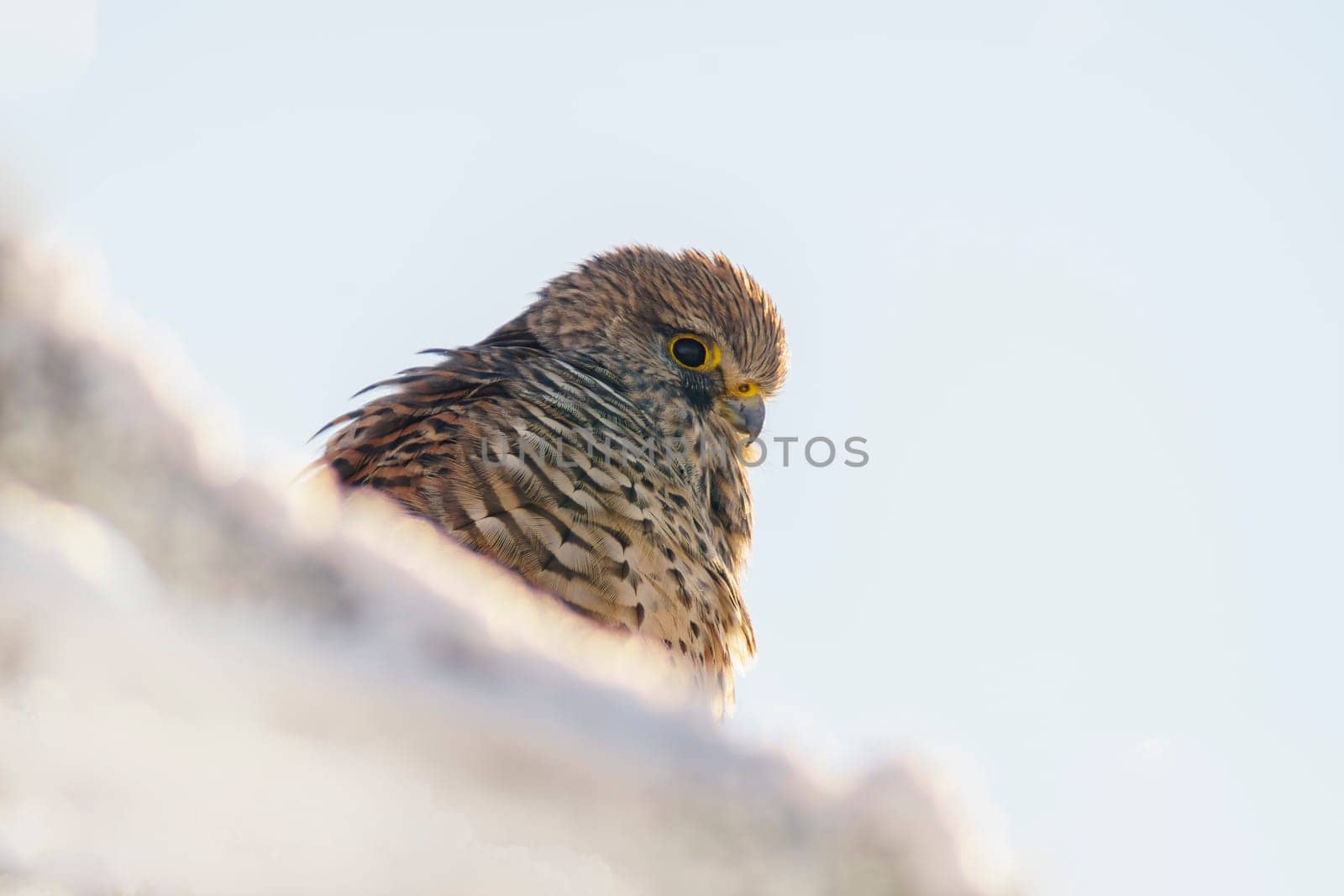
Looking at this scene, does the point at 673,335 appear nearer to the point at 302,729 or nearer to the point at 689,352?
the point at 689,352

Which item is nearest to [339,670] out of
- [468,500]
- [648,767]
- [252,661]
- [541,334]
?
[252,661]

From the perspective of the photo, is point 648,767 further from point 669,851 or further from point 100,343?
point 100,343

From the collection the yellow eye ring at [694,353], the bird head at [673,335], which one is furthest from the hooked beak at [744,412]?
the yellow eye ring at [694,353]

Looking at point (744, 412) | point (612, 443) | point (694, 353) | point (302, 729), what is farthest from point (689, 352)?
point (302, 729)

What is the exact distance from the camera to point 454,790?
1.60 ft

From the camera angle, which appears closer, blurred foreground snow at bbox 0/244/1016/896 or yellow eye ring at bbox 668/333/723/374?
blurred foreground snow at bbox 0/244/1016/896

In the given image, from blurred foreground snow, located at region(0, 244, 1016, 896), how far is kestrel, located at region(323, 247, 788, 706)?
186 cm

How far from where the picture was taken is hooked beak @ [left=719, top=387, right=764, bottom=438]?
3.88m

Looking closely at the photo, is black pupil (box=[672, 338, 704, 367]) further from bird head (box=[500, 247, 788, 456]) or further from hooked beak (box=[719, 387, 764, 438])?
hooked beak (box=[719, 387, 764, 438])

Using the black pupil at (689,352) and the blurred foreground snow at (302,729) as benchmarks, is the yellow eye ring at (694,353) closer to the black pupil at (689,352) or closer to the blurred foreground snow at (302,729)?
the black pupil at (689,352)

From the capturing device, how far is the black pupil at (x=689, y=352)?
385 centimetres

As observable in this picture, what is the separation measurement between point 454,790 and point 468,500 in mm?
1999

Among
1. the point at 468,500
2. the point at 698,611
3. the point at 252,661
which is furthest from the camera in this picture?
the point at 698,611

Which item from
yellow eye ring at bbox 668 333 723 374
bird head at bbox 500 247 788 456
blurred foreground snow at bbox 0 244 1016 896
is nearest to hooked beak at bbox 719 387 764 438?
bird head at bbox 500 247 788 456
